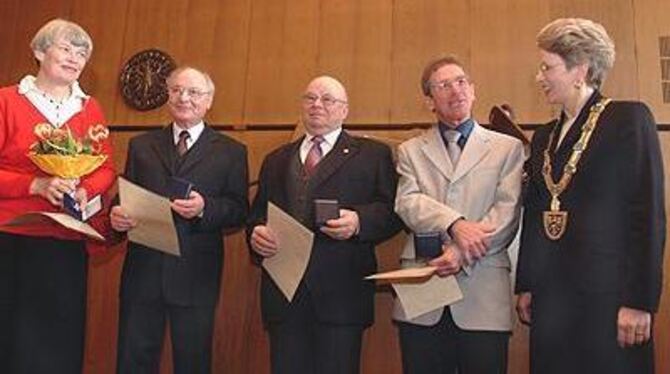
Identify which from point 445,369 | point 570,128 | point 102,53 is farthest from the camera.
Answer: point 102,53

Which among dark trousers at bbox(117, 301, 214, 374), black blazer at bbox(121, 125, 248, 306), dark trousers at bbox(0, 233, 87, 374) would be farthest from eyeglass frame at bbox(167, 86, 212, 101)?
dark trousers at bbox(117, 301, 214, 374)

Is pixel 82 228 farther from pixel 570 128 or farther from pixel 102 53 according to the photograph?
pixel 102 53

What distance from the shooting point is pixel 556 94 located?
1.98m

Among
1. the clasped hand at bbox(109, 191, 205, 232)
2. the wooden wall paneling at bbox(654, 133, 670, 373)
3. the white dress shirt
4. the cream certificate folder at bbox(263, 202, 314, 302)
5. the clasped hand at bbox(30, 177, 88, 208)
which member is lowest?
the wooden wall paneling at bbox(654, 133, 670, 373)

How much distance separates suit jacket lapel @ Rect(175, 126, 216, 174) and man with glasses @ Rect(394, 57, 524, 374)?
2.41 ft

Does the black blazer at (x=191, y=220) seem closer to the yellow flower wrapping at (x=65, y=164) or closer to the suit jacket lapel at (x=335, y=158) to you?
the yellow flower wrapping at (x=65, y=164)

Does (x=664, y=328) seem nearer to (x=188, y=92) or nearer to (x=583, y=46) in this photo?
(x=583, y=46)

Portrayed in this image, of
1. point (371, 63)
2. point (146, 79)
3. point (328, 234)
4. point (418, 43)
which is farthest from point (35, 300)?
point (418, 43)

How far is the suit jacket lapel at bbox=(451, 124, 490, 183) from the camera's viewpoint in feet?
7.07

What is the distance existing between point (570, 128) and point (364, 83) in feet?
6.52

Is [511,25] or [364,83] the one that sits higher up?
[511,25]

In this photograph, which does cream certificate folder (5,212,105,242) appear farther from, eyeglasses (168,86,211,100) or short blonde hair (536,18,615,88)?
short blonde hair (536,18,615,88)

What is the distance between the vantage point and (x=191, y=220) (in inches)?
91.6

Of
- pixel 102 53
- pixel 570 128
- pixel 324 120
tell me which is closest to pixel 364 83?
pixel 324 120
